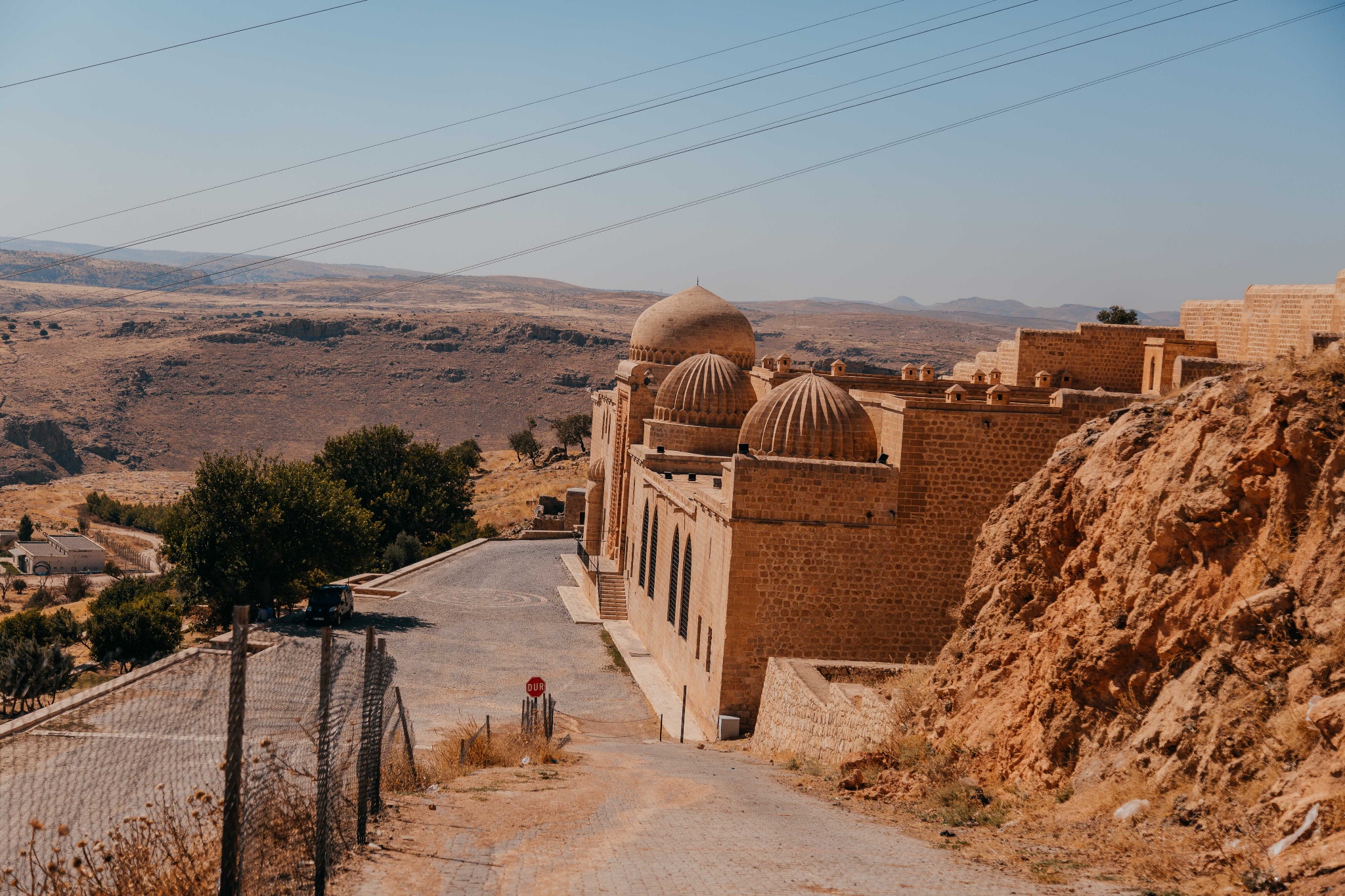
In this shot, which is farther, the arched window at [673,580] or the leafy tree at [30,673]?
the arched window at [673,580]

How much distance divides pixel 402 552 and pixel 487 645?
1300 centimetres

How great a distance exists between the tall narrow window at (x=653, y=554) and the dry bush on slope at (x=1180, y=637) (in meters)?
13.0

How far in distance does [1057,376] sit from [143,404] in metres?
93.4

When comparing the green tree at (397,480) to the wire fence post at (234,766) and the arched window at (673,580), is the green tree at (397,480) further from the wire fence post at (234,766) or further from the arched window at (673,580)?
the wire fence post at (234,766)

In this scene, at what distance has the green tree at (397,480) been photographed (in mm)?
40375

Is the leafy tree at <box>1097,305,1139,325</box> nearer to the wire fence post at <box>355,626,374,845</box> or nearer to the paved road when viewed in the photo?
the paved road

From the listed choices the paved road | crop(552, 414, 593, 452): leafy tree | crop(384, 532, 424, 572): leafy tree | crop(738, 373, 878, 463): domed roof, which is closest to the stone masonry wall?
crop(738, 373, 878, 463): domed roof

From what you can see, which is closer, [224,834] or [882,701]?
[224,834]

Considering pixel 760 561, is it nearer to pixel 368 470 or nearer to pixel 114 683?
pixel 114 683

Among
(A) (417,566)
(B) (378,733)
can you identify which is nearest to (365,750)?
(B) (378,733)

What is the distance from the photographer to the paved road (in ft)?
66.9

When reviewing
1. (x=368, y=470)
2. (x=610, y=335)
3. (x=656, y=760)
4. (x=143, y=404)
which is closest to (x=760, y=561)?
(x=656, y=760)

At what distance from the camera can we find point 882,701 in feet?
43.9

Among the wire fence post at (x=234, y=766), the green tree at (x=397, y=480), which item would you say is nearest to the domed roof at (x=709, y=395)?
the green tree at (x=397, y=480)
